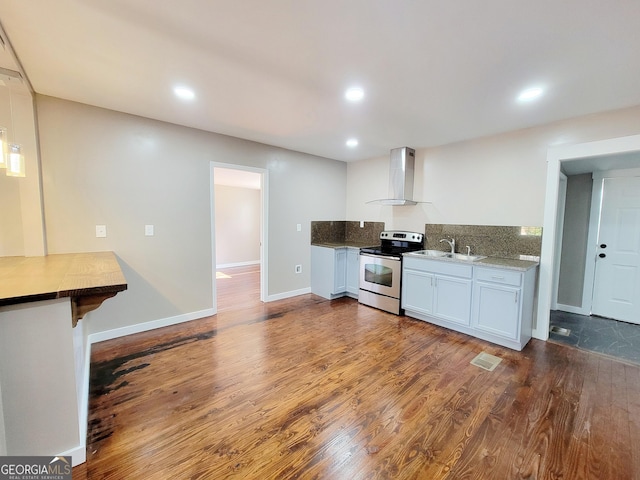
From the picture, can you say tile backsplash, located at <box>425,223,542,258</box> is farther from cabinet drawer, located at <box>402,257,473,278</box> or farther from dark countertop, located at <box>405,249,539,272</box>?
cabinet drawer, located at <box>402,257,473,278</box>

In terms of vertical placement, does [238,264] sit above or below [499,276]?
below

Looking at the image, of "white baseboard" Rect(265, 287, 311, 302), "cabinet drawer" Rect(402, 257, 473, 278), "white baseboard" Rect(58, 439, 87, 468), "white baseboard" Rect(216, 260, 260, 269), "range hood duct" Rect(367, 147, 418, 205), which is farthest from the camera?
"white baseboard" Rect(216, 260, 260, 269)

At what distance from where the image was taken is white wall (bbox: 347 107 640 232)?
9.18ft

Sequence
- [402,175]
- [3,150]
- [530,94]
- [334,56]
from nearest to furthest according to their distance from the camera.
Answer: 1. [3,150]
2. [334,56]
3. [530,94]
4. [402,175]

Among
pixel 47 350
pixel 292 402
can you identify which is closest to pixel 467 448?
pixel 292 402

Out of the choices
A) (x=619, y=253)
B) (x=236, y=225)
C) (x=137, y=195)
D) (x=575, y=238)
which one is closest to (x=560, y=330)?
(x=619, y=253)

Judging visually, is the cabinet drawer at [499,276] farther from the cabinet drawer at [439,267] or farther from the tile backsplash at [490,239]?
the tile backsplash at [490,239]

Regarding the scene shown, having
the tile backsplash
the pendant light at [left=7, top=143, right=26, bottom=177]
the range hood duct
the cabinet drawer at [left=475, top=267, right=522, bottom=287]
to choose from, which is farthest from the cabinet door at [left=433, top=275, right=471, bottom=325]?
the pendant light at [left=7, top=143, right=26, bottom=177]

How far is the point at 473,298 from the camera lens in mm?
3094

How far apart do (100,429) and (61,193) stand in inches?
85.9

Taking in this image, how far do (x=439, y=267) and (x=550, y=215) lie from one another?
127 centimetres

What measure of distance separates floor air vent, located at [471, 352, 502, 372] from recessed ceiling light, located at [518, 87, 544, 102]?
2.40m

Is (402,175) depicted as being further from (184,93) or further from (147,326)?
(147,326)

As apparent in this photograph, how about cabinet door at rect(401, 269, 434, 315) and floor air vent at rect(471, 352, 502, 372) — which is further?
cabinet door at rect(401, 269, 434, 315)
